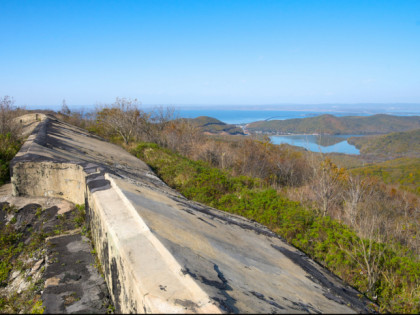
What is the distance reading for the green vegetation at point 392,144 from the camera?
164 feet

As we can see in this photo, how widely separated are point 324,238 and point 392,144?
60003mm

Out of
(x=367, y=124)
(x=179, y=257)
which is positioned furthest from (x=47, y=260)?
(x=367, y=124)

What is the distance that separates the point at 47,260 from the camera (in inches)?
120

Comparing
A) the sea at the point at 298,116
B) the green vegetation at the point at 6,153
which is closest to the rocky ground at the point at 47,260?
the green vegetation at the point at 6,153

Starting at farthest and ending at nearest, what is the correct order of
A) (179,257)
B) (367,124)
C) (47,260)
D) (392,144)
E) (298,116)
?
(298,116), (367,124), (392,144), (47,260), (179,257)

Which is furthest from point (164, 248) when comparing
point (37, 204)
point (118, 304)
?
point (37, 204)

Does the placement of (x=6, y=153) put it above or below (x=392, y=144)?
above

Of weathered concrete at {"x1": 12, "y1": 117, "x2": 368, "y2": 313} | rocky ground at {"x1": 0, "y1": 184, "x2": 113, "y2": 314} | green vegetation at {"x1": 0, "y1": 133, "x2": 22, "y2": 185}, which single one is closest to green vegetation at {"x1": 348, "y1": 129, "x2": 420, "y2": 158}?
weathered concrete at {"x1": 12, "y1": 117, "x2": 368, "y2": 313}

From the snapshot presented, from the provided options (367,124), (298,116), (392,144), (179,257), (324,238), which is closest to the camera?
(179,257)

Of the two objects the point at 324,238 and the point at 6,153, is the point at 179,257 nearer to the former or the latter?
the point at 324,238

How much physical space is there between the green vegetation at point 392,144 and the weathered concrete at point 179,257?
53.3m

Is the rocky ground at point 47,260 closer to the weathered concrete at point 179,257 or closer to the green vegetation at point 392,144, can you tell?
the weathered concrete at point 179,257

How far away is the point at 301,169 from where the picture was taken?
14.5 m

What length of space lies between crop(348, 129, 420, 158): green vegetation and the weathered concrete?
53347 mm
